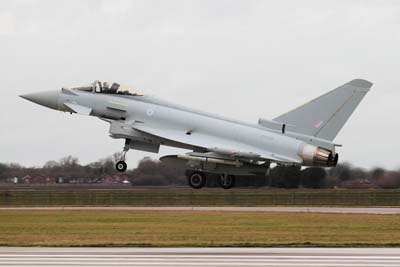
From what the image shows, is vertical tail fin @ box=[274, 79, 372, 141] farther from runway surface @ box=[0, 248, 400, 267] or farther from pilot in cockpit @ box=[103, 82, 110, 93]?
pilot in cockpit @ box=[103, 82, 110, 93]

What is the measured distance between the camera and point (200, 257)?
2627 centimetres

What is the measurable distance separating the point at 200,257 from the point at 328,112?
1059cm

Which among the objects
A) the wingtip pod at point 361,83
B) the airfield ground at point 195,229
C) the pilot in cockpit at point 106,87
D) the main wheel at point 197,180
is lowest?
the airfield ground at point 195,229

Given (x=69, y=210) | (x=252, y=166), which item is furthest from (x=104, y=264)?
(x=69, y=210)

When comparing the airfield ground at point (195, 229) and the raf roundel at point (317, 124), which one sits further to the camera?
the airfield ground at point (195, 229)

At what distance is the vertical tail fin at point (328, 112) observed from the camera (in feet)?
112

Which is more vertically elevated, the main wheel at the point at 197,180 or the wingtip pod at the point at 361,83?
the wingtip pod at the point at 361,83

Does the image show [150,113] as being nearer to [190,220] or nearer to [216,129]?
[216,129]

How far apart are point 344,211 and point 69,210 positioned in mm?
20320

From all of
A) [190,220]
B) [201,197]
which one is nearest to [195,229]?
[190,220]

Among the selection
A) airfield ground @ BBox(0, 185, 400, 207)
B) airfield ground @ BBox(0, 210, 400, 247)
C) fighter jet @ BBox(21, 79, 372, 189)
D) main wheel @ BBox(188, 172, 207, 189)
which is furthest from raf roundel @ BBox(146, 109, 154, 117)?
airfield ground @ BBox(0, 185, 400, 207)

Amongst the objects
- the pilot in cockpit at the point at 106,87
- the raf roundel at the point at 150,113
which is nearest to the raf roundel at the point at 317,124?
the raf roundel at the point at 150,113

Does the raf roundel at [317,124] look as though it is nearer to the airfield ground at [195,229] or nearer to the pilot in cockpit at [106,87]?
the airfield ground at [195,229]

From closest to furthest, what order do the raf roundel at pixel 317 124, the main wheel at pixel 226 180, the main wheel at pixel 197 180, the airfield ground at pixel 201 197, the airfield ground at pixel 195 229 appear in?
the main wheel at pixel 197 180, the main wheel at pixel 226 180, the raf roundel at pixel 317 124, the airfield ground at pixel 195 229, the airfield ground at pixel 201 197
